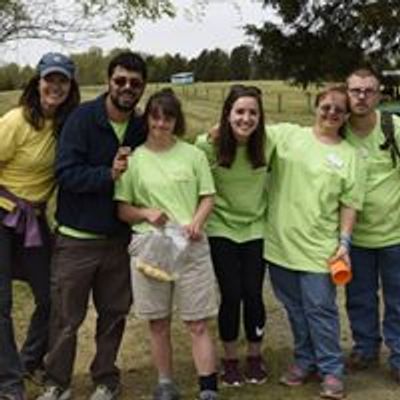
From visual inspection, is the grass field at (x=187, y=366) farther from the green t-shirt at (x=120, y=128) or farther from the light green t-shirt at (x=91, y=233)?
the green t-shirt at (x=120, y=128)

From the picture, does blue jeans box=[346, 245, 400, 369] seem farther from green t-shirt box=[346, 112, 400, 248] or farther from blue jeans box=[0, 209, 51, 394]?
blue jeans box=[0, 209, 51, 394]

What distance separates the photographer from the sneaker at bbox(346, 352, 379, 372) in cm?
543

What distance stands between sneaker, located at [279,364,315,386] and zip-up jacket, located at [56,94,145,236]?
1.34 meters

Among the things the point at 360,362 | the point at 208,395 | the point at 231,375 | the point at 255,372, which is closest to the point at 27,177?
the point at 208,395

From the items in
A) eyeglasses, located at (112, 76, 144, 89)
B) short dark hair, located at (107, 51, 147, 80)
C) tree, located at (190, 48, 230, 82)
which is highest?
tree, located at (190, 48, 230, 82)

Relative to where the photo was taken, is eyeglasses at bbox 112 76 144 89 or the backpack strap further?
the backpack strap

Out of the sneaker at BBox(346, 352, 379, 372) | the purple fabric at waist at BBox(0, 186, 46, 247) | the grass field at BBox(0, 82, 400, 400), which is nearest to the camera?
the purple fabric at waist at BBox(0, 186, 46, 247)

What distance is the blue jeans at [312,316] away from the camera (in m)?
4.86

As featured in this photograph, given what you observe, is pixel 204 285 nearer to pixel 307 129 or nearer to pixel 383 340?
pixel 307 129

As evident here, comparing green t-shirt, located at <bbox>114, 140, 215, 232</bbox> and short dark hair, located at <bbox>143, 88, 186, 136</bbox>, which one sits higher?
short dark hair, located at <bbox>143, 88, 186, 136</bbox>

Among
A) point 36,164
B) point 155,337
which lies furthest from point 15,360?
point 36,164

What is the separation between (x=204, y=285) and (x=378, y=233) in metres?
1.13

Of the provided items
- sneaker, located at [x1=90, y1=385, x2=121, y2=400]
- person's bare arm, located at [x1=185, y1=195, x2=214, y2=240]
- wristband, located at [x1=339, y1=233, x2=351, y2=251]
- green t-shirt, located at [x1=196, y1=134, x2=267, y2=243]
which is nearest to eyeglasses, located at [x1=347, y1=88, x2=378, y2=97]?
green t-shirt, located at [x1=196, y1=134, x2=267, y2=243]

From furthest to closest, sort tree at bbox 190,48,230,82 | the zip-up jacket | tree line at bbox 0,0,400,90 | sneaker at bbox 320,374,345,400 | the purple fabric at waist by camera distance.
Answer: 1. tree at bbox 190,48,230,82
2. tree line at bbox 0,0,400,90
3. sneaker at bbox 320,374,345,400
4. the purple fabric at waist
5. the zip-up jacket
